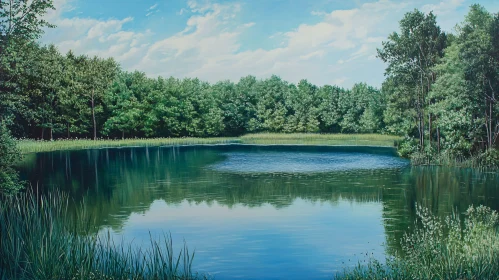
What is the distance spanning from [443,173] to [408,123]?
7205 mm

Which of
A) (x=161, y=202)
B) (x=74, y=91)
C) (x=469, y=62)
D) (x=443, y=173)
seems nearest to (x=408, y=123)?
(x=443, y=173)

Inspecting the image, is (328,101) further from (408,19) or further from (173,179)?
(173,179)

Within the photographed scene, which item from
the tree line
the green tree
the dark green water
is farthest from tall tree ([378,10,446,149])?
the green tree

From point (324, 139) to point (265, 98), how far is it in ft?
37.5

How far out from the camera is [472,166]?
64.8 feet

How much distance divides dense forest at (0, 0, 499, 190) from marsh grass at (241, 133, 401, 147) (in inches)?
76.7

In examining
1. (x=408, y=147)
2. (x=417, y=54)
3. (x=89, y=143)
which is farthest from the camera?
(x=89, y=143)

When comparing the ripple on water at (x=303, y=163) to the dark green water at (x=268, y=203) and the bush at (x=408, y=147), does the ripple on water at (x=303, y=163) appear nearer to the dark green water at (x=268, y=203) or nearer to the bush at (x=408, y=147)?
the dark green water at (x=268, y=203)

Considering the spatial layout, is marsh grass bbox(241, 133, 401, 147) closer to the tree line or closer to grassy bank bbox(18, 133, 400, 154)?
grassy bank bbox(18, 133, 400, 154)

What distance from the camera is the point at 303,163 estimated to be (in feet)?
83.0

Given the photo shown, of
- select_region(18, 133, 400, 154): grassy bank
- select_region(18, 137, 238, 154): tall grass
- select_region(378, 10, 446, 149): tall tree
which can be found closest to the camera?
select_region(378, 10, 446, 149): tall tree

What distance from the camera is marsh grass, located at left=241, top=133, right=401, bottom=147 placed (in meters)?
41.5

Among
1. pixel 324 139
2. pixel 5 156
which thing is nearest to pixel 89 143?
pixel 324 139

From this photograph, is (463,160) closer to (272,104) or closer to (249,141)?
(249,141)
